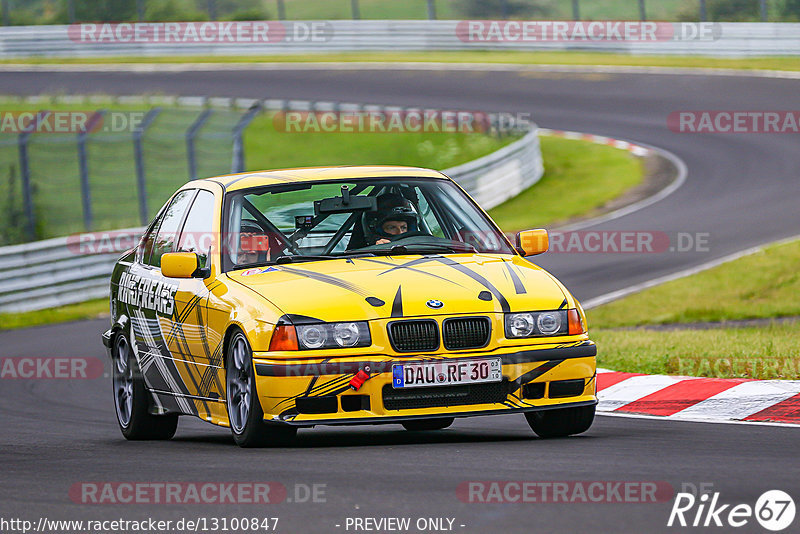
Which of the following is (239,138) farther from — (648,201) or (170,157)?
(170,157)

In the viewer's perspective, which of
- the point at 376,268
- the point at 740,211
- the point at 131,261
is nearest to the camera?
the point at 376,268

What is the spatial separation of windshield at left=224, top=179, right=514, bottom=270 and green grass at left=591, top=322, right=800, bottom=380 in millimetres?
2215

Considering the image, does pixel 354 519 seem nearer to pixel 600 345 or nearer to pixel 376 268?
pixel 376 268

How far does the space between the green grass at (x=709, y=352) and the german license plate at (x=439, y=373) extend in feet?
9.53

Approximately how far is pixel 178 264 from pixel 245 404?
1055 mm

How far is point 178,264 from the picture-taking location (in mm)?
8242

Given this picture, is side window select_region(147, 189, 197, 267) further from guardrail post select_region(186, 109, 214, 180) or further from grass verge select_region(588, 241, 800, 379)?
guardrail post select_region(186, 109, 214, 180)

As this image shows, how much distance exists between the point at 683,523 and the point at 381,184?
4058 mm

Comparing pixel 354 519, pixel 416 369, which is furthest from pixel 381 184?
pixel 354 519

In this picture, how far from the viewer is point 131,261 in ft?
33.0

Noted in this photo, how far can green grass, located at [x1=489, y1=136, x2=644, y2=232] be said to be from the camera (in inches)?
1041

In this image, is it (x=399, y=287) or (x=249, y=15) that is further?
(x=249, y=15)

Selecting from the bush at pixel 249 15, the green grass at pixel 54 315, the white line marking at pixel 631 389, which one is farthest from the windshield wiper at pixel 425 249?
the bush at pixel 249 15

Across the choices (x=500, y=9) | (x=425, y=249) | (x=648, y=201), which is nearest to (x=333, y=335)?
(x=425, y=249)
